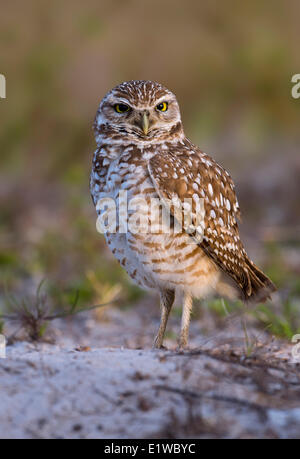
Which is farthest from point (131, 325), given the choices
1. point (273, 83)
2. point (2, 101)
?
point (273, 83)

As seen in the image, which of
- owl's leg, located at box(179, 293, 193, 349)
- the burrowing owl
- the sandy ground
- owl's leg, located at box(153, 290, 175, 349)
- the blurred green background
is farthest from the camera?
the blurred green background

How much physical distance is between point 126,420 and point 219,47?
10.6m

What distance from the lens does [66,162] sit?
10008mm

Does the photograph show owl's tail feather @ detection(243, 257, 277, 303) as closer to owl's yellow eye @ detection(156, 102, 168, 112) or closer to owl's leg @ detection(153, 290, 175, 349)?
owl's leg @ detection(153, 290, 175, 349)

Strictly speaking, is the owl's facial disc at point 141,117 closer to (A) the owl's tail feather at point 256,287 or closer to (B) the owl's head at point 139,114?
(B) the owl's head at point 139,114

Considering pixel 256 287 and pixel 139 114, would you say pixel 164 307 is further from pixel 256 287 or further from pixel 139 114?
pixel 139 114

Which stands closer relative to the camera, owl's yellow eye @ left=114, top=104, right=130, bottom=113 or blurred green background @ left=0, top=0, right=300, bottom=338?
owl's yellow eye @ left=114, top=104, right=130, bottom=113

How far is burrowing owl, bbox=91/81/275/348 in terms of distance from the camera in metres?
3.54

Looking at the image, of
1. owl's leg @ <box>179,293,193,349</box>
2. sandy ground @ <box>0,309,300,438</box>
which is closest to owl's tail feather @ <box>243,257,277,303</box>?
owl's leg @ <box>179,293,193,349</box>

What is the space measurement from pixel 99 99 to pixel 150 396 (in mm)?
9088

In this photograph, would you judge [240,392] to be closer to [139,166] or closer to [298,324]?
[139,166]

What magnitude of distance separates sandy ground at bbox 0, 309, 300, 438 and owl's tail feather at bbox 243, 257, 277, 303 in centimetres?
100

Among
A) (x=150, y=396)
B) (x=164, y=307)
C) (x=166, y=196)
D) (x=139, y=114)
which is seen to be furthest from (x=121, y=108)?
(x=150, y=396)

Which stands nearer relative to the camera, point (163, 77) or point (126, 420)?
point (126, 420)
